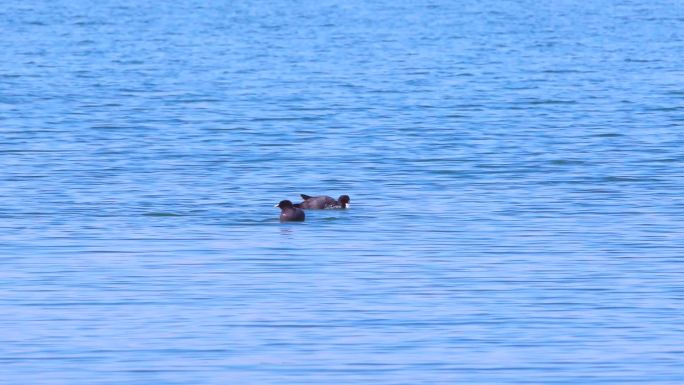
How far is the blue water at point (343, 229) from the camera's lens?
513 inches

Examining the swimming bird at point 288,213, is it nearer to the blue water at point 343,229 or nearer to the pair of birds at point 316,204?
the pair of birds at point 316,204

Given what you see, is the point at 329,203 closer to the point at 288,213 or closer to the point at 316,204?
the point at 316,204

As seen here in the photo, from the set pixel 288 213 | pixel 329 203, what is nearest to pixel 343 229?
pixel 288 213

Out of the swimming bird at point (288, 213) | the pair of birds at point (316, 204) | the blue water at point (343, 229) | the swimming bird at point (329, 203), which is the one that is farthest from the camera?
the swimming bird at point (329, 203)

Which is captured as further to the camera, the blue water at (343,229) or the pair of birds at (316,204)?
the pair of birds at (316,204)

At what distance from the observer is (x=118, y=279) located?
617 inches

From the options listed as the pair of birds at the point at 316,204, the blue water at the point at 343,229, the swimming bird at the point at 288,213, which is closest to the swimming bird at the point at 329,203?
the pair of birds at the point at 316,204

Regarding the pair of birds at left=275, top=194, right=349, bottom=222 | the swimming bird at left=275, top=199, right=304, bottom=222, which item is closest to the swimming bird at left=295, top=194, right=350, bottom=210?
the pair of birds at left=275, top=194, right=349, bottom=222

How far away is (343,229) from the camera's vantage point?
18.8m

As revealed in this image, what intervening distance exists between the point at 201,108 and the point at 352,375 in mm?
22430

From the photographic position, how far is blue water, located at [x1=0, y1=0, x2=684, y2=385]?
42.8 feet

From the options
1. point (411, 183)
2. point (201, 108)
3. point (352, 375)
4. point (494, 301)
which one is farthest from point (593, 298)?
point (201, 108)

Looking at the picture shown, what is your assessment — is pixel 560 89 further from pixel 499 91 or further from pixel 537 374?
pixel 537 374

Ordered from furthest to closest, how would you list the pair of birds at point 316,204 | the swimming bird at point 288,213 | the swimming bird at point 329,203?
the swimming bird at point 329,203
the pair of birds at point 316,204
the swimming bird at point 288,213
